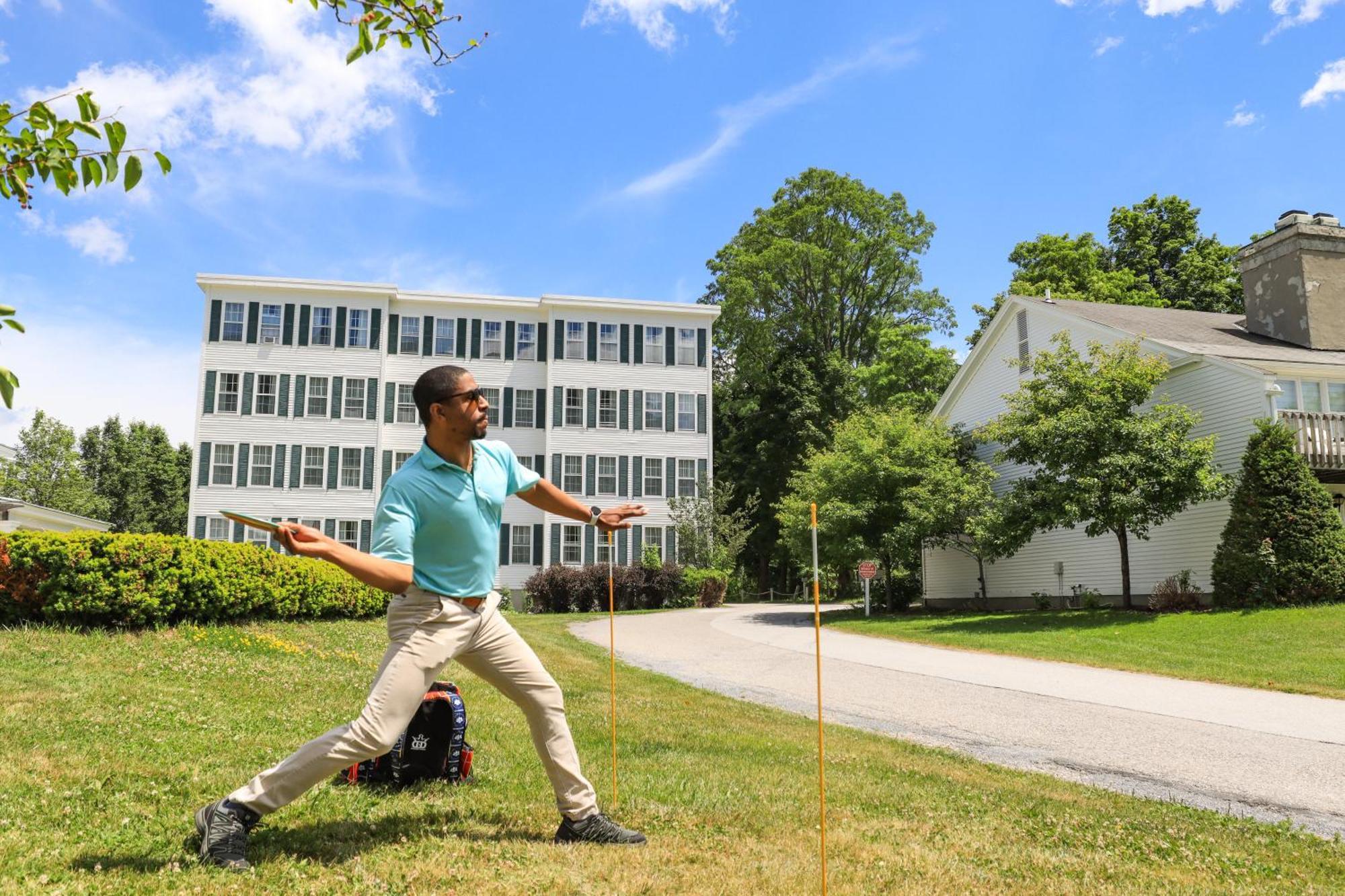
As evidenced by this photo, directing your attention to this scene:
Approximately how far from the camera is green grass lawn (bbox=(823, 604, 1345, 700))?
13344 mm

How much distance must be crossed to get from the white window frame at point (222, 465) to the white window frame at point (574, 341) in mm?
12964

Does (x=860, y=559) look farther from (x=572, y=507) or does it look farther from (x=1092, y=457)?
(x=572, y=507)

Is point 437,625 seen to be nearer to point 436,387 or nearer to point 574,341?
point 436,387

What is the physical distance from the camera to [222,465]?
36.9m

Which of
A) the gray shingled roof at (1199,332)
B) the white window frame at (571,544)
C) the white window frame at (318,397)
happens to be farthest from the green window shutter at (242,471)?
the gray shingled roof at (1199,332)

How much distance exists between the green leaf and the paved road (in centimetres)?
669

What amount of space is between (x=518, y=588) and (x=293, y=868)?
113 ft

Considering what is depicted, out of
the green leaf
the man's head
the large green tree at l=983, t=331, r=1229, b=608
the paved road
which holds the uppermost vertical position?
the large green tree at l=983, t=331, r=1229, b=608

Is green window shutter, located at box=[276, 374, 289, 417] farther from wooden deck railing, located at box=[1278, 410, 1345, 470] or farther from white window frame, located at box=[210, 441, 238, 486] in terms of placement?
wooden deck railing, located at box=[1278, 410, 1345, 470]

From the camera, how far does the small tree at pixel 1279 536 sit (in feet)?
62.3

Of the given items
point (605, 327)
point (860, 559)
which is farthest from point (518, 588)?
point (860, 559)

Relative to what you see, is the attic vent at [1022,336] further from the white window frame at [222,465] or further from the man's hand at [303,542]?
the man's hand at [303,542]

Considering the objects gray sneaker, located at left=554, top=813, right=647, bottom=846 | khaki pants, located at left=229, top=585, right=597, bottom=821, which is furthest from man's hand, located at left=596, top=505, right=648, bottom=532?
gray sneaker, located at left=554, top=813, right=647, bottom=846

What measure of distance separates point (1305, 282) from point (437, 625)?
2801cm
